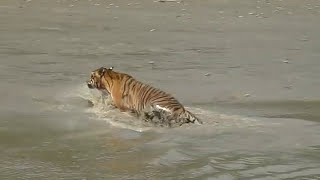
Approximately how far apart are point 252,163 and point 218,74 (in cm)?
446

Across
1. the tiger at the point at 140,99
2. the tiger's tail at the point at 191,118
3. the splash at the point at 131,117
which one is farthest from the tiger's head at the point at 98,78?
the tiger's tail at the point at 191,118

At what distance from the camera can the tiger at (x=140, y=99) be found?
744cm

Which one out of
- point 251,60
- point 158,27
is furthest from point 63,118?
point 158,27

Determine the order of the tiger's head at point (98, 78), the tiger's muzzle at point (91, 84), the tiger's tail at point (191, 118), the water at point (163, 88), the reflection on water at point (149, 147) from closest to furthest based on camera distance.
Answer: the reflection on water at point (149, 147) → the water at point (163, 88) → the tiger's tail at point (191, 118) → the tiger's head at point (98, 78) → the tiger's muzzle at point (91, 84)

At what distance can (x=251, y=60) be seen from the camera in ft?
38.7

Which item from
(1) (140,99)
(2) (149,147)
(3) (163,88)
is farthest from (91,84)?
(2) (149,147)

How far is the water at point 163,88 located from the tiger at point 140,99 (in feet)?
0.51

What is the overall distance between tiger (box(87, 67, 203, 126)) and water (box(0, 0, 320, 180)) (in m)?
0.16

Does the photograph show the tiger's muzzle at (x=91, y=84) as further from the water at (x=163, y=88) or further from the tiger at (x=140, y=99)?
the water at (x=163, y=88)

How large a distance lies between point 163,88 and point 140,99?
1.51m

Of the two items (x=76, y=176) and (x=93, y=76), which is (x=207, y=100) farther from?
(x=76, y=176)

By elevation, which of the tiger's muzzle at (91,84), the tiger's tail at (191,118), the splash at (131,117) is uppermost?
the tiger's muzzle at (91,84)

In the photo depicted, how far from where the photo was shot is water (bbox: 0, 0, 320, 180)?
6027 mm

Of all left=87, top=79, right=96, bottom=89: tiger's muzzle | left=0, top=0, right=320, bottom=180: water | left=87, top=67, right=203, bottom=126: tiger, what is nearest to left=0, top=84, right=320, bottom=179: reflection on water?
left=0, top=0, right=320, bottom=180: water
